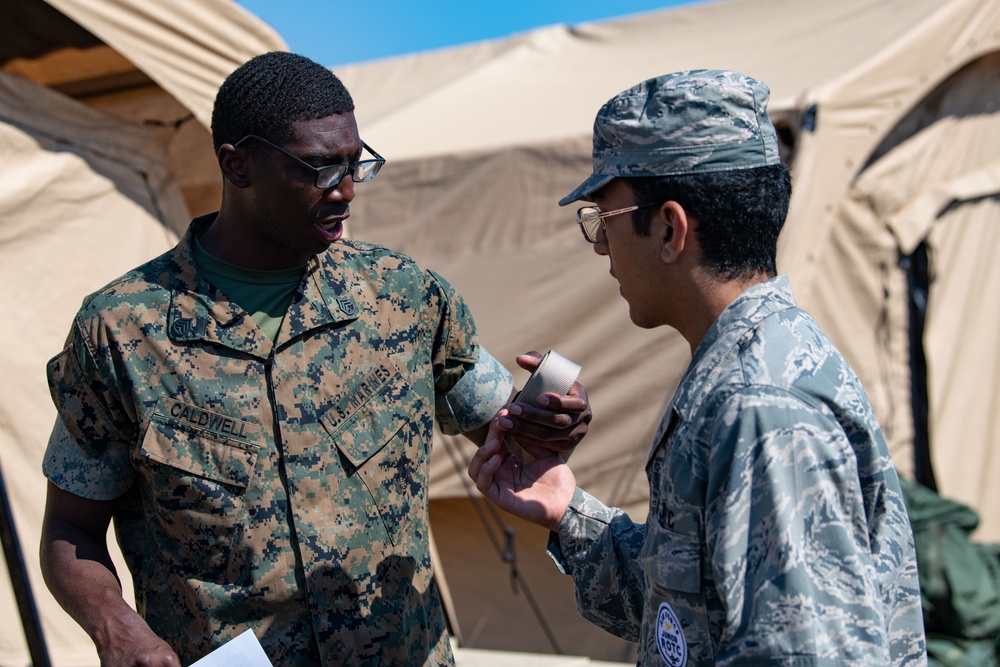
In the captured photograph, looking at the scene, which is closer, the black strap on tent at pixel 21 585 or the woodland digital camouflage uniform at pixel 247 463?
the woodland digital camouflage uniform at pixel 247 463

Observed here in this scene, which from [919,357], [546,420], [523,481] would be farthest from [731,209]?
[919,357]

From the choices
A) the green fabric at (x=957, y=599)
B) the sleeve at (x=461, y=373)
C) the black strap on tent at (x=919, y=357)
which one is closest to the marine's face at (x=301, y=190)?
the sleeve at (x=461, y=373)

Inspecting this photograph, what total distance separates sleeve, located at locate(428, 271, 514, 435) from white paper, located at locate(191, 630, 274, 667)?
0.66 m

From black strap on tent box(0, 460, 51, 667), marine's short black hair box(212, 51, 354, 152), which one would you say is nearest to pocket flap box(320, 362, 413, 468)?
marine's short black hair box(212, 51, 354, 152)

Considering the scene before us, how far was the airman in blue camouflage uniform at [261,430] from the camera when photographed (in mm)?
1845

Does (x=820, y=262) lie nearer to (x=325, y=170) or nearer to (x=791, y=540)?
(x=325, y=170)

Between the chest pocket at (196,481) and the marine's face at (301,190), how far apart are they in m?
0.37

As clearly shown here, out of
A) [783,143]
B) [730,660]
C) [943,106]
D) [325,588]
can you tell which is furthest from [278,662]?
[943,106]

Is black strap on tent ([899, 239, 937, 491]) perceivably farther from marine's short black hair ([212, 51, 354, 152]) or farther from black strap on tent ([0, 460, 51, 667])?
black strap on tent ([0, 460, 51, 667])

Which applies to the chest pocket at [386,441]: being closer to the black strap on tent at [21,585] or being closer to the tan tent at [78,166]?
the black strap on tent at [21,585]

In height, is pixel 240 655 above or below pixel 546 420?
below

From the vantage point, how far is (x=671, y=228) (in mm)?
1502

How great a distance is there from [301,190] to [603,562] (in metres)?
0.86

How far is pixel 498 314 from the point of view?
5.57m
